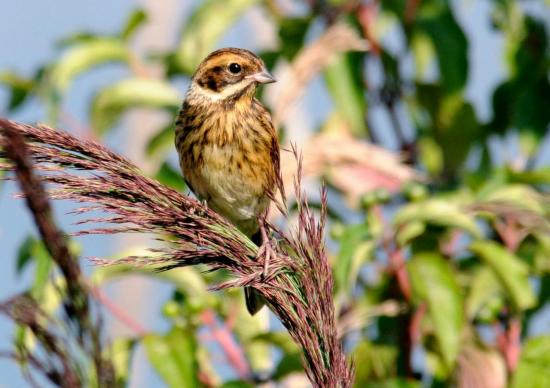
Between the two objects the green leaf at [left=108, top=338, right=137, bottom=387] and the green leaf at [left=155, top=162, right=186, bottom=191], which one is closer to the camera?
the green leaf at [left=108, top=338, right=137, bottom=387]

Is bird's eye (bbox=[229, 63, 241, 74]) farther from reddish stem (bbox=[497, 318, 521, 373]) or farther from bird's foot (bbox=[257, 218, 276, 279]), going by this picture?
bird's foot (bbox=[257, 218, 276, 279])

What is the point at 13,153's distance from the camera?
170 cm

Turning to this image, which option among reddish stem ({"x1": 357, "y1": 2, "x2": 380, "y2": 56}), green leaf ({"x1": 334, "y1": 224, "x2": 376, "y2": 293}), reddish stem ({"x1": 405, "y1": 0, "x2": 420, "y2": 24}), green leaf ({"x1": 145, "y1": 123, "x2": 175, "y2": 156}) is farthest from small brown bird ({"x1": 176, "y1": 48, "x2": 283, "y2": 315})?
reddish stem ({"x1": 405, "y1": 0, "x2": 420, "y2": 24})

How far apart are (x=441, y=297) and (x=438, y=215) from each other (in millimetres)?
308

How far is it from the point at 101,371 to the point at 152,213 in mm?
549

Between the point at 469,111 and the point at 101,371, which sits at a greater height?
the point at 469,111

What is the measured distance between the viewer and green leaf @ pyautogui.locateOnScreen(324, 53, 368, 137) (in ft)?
16.0

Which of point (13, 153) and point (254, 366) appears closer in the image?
point (13, 153)

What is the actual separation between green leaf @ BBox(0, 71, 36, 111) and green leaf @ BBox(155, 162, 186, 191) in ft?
3.17

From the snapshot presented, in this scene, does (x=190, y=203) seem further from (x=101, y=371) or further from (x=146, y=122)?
(x=146, y=122)

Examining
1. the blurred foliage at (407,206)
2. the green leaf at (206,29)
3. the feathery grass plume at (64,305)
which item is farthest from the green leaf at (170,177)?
the feathery grass plume at (64,305)

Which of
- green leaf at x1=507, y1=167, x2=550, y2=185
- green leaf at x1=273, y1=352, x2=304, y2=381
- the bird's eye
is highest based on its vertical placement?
the bird's eye

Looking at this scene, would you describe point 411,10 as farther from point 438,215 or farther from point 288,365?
point 288,365

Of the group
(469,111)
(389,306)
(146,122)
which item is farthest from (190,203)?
(146,122)
